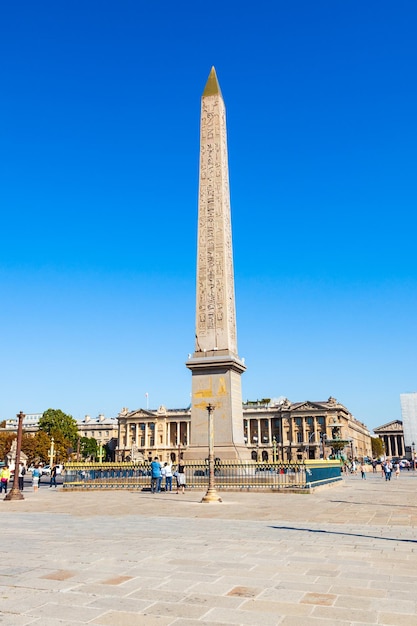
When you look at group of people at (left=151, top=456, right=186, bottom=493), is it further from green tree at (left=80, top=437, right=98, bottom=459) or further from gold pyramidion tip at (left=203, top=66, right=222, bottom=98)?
green tree at (left=80, top=437, right=98, bottom=459)

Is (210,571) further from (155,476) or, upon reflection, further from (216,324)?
(216,324)

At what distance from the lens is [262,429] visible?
121m

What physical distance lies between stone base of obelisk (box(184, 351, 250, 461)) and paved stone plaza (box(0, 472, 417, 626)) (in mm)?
12517

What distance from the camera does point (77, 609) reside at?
520 cm

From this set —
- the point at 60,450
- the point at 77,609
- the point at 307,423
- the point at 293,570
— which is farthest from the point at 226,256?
the point at 307,423

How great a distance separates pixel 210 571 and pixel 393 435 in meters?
164

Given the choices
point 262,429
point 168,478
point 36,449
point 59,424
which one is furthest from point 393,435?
point 168,478

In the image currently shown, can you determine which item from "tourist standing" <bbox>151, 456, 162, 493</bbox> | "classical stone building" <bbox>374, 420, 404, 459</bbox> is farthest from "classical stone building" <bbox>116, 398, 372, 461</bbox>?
"tourist standing" <bbox>151, 456, 162, 493</bbox>

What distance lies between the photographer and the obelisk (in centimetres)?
2638

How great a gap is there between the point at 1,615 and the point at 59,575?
1.75 m

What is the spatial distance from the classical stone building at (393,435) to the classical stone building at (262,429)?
34430 mm

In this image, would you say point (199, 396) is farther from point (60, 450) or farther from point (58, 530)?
point (60, 450)

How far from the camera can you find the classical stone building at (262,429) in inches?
4466

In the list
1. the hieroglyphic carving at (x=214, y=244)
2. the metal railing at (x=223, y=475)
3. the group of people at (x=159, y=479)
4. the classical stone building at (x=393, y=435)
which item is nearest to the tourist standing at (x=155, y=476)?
the group of people at (x=159, y=479)
